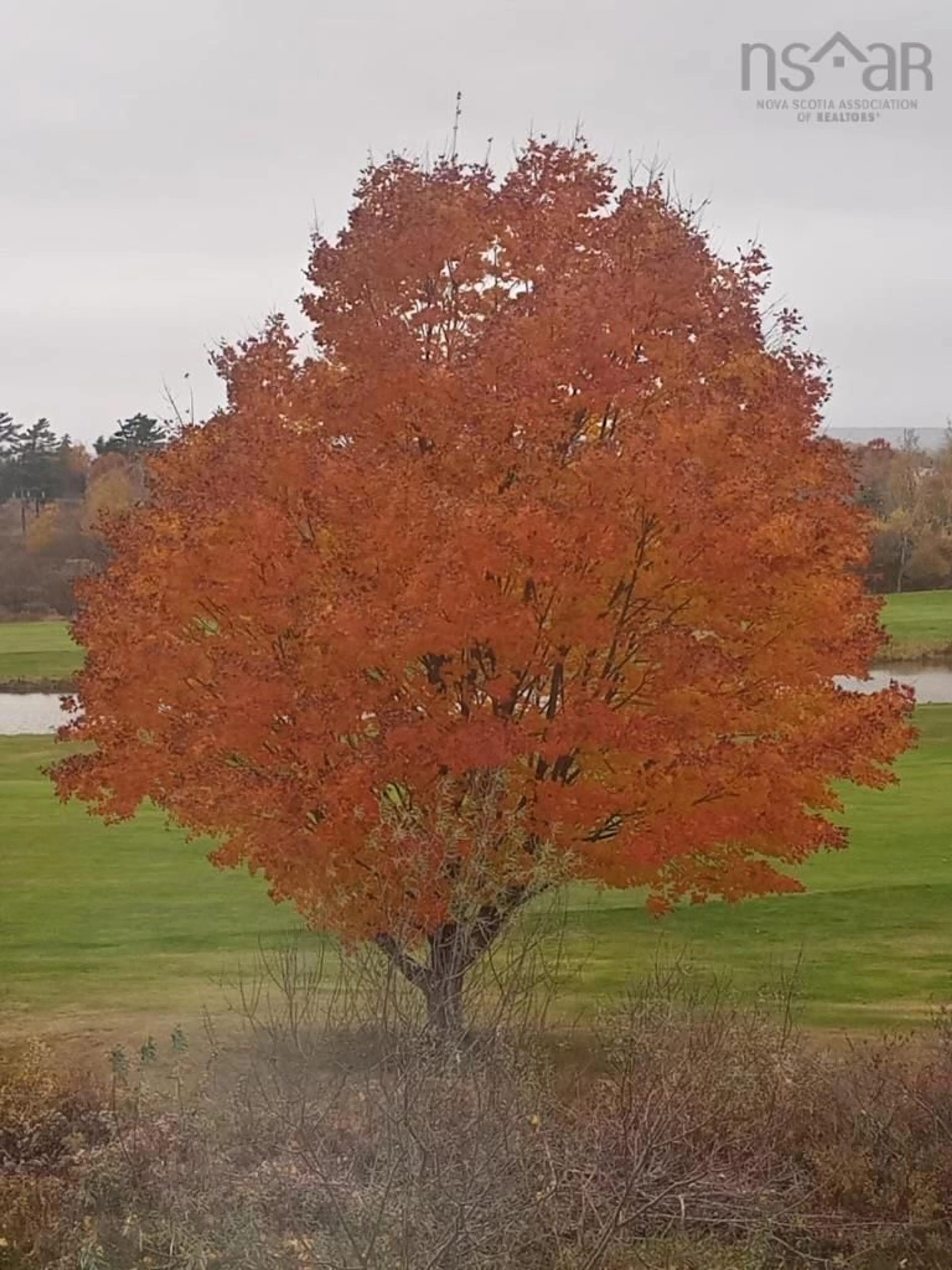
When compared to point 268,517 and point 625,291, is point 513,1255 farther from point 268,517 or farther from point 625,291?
point 625,291

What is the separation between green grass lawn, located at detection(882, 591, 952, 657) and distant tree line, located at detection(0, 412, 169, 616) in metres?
33.5

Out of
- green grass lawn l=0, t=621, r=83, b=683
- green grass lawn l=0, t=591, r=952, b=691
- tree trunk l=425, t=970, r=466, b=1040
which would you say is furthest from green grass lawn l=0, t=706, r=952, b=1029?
green grass lawn l=0, t=621, r=83, b=683

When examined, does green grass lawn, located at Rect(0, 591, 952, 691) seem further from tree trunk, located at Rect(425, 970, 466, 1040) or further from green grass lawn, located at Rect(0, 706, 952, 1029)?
tree trunk, located at Rect(425, 970, 466, 1040)

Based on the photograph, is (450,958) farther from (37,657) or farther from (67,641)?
(67,641)

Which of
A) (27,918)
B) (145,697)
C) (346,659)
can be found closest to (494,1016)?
(346,659)

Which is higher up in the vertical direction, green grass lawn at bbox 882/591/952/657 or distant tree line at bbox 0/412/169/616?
distant tree line at bbox 0/412/169/616

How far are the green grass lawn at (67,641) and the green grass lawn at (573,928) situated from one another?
2522cm

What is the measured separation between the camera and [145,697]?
12.7 metres

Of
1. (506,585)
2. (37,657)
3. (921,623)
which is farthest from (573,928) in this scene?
(921,623)

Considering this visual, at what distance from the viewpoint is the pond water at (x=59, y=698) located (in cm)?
4825

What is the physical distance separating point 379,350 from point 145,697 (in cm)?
380

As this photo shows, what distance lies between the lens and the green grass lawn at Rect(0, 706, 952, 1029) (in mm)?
17625

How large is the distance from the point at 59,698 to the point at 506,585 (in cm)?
4246

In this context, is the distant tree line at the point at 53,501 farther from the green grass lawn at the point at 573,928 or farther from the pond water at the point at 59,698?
the green grass lawn at the point at 573,928
